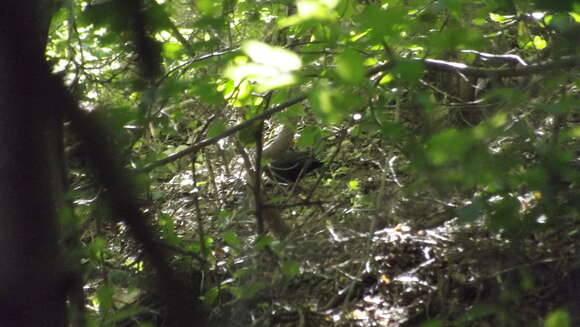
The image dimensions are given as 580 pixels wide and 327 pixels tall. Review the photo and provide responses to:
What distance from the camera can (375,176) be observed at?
3008 millimetres

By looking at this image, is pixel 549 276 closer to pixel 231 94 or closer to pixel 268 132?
pixel 231 94

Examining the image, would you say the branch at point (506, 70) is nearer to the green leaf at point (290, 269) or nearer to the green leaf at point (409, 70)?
the green leaf at point (409, 70)

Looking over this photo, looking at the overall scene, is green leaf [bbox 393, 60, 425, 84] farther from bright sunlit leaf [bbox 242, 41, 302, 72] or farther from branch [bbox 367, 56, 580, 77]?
bright sunlit leaf [bbox 242, 41, 302, 72]

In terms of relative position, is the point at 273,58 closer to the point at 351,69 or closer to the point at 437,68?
the point at 351,69

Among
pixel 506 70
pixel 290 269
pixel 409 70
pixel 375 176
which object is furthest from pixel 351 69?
pixel 375 176

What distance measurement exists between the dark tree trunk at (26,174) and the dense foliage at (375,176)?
379 mm

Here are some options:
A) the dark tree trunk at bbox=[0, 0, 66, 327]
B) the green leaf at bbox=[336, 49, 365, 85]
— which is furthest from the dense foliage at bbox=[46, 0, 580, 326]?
the dark tree trunk at bbox=[0, 0, 66, 327]

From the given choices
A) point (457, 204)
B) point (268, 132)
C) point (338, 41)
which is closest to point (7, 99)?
point (338, 41)

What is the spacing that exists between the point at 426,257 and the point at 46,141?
1714 mm

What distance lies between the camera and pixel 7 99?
81 cm

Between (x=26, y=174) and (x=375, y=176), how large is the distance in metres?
2.23

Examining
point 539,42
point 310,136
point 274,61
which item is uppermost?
point 274,61

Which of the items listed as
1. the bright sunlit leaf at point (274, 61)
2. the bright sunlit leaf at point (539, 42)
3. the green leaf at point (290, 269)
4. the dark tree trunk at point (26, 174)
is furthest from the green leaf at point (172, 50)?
the bright sunlit leaf at point (539, 42)

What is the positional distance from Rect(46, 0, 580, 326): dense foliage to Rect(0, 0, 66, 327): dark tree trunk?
38cm
